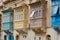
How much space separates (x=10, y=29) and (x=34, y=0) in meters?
5.13

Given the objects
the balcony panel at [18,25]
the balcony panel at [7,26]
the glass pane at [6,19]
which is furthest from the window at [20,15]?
the glass pane at [6,19]

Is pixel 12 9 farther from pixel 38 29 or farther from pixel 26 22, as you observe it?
pixel 38 29

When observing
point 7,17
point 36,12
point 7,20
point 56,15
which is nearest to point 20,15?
point 7,20

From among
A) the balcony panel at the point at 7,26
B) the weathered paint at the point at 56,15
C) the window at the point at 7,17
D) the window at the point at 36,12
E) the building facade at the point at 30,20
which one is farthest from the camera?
the window at the point at 7,17

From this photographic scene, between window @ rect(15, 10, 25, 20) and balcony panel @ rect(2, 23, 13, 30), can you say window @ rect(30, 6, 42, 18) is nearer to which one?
window @ rect(15, 10, 25, 20)

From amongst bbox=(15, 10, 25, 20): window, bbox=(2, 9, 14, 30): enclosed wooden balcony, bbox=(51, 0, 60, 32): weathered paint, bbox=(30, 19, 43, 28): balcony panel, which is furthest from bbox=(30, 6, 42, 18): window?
bbox=(2, 9, 14, 30): enclosed wooden balcony

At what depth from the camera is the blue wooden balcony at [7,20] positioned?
22422mm

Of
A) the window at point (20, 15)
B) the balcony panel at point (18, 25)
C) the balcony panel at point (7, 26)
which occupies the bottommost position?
the balcony panel at point (7, 26)

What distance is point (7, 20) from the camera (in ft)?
74.8

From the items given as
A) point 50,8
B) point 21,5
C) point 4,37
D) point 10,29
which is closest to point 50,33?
point 50,8

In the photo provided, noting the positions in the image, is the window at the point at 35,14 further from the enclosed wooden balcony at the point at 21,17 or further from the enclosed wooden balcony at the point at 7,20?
the enclosed wooden balcony at the point at 7,20

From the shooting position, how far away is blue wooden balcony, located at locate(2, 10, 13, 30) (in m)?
22.4

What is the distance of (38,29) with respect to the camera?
58.2 ft

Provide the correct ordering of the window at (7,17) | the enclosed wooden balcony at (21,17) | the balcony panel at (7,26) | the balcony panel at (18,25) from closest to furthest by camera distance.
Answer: the enclosed wooden balcony at (21,17) < the balcony panel at (18,25) < the balcony panel at (7,26) < the window at (7,17)
